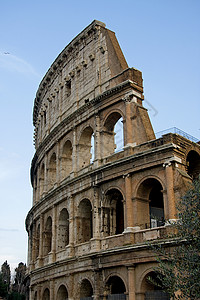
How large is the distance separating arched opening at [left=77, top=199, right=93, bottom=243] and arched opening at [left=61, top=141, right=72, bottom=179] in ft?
11.1

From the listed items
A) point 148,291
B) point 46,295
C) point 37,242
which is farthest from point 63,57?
point 148,291

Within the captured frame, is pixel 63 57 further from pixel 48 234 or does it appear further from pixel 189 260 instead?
pixel 189 260

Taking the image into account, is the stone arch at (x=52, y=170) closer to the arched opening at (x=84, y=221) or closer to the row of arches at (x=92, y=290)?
the arched opening at (x=84, y=221)

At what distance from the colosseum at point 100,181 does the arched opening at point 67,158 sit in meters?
0.06

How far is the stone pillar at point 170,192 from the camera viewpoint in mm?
15711

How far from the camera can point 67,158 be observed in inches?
947

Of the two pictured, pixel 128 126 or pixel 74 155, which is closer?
pixel 128 126

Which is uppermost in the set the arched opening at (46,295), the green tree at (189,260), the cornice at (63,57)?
the cornice at (63,57)

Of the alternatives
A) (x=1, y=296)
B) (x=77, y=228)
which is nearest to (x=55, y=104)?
(x=77, y=228)

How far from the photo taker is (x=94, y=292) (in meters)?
17.8

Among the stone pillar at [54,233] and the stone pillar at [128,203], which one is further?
the stone pillar at [54,233]

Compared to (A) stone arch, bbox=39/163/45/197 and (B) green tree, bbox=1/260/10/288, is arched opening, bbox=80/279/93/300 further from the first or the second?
Answer: (B) green tree, bbox=1/260/10/288

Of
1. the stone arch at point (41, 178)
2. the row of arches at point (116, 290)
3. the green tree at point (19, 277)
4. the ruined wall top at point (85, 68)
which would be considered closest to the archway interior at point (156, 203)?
the row of arches at point (116, 290)

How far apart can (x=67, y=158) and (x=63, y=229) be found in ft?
13.9
